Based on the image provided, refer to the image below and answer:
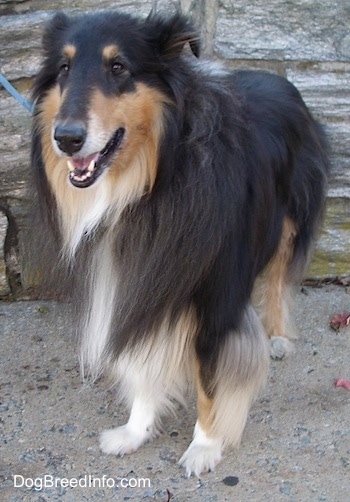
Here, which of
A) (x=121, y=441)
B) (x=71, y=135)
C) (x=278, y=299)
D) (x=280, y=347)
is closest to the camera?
(x=71, y=135)

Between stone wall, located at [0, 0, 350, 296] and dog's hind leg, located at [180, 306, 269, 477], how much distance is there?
1444 mm

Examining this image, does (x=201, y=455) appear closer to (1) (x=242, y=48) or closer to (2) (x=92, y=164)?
(2) (x=92, y=164)

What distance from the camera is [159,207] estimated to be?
2.37 m

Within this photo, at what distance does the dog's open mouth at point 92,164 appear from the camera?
223 centimetres

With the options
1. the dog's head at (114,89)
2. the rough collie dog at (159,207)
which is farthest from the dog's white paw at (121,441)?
the dog's head at (114,89)

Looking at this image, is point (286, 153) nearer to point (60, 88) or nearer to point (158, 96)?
point (158, 96)

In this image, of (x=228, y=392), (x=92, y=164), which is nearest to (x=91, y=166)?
(x=92, y=164)

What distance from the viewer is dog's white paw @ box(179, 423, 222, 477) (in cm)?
277

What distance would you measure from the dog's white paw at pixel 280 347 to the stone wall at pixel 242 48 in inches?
38.5

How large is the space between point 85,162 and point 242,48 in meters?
1.69

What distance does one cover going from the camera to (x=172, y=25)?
2.30 m

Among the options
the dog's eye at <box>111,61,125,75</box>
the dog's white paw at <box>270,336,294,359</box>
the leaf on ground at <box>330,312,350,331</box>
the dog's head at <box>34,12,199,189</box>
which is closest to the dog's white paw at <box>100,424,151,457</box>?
the dog's white paw at <box>270,336,294,359</box>

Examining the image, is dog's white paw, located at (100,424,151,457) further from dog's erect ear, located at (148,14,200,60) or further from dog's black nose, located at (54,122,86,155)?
dog's erect ear, located at (148,14,200,60)

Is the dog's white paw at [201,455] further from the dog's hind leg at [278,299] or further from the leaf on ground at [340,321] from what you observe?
the leaf on ground at [340,321]
